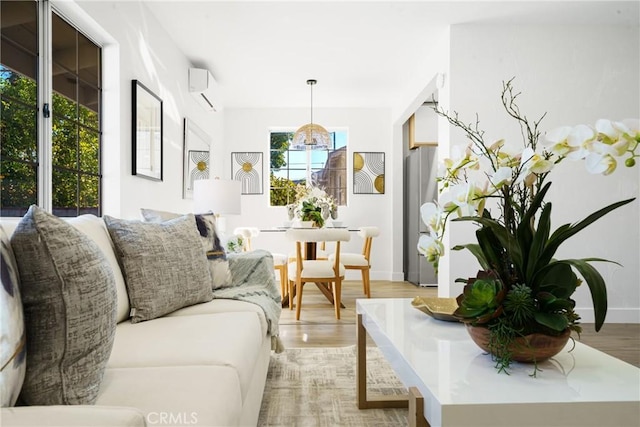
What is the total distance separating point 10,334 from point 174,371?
51 centimetres

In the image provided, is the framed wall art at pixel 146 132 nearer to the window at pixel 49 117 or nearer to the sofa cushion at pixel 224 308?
the window at pixel 49 117

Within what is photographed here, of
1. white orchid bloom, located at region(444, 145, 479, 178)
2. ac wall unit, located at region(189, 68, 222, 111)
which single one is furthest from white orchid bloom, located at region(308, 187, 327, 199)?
white orchid bloom, located at region(444, 145, 479, 178)

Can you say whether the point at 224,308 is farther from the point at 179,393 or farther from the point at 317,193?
the point at 317,193

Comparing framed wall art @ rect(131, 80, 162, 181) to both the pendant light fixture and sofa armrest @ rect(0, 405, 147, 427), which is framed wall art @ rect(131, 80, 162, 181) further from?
sofa armrest @ rect(0, 405, 147, 427)

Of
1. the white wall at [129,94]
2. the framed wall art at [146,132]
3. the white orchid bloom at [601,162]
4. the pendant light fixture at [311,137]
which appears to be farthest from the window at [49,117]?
the pendant light fixture at [311,137]

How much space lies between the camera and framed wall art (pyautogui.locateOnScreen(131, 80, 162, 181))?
299 centimetres

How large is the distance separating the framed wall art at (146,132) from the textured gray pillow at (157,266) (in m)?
1.23

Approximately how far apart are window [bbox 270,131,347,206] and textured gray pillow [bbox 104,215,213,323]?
175 inches

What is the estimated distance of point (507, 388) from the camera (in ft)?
3.23

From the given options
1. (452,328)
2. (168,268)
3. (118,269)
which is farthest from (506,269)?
(118,269)

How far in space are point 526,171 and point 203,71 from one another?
407cm

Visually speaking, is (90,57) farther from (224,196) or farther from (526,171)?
(526,171)

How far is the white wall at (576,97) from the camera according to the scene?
12.2ft

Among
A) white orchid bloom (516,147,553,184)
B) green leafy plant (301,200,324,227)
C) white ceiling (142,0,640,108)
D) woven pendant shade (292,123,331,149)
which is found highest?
white ceiling (142,0,640,108)
